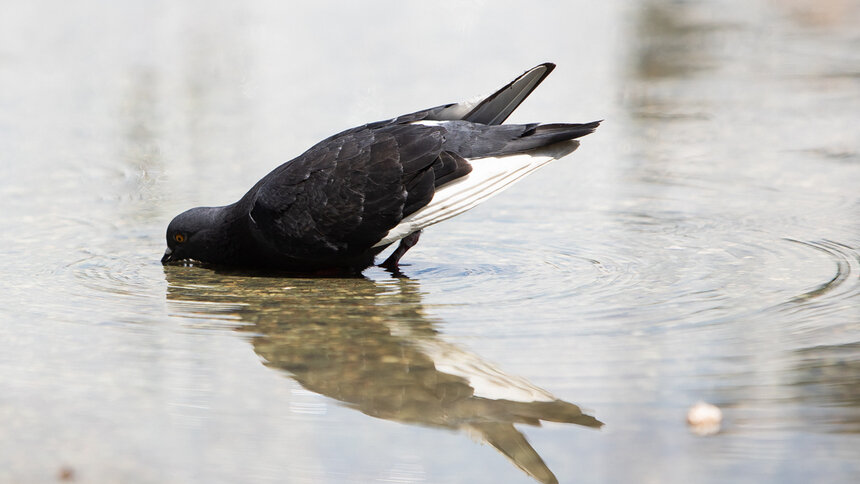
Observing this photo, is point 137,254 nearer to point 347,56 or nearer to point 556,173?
point 556,173

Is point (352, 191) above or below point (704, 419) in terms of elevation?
above

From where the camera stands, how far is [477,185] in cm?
574

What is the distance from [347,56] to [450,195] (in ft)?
21.6

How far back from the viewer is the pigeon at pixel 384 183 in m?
5.78

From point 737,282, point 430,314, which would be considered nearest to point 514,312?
point 430,314

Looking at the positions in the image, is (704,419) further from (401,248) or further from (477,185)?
(401,248)

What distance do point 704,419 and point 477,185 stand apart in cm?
245

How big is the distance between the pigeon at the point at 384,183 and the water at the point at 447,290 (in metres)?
0.22

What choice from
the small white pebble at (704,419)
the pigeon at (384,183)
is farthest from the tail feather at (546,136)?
→ the small white pebble at (704,419)

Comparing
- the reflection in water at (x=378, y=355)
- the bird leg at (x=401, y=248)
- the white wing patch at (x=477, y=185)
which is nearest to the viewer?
the reflection in water at (x=378, y=355)

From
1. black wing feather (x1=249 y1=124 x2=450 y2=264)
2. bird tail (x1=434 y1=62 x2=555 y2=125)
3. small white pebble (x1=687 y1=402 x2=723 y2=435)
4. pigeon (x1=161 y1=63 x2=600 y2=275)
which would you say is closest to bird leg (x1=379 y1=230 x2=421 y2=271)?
pigeon (x1=161 y1=63 x2=600 y2=275)

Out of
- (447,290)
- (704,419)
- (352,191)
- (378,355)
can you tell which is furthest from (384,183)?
(704,419)

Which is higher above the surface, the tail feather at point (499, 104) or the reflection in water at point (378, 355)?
the tail feather at point (499, 104)

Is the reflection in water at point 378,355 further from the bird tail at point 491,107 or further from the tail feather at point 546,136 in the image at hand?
the bird tail at point 491,107
